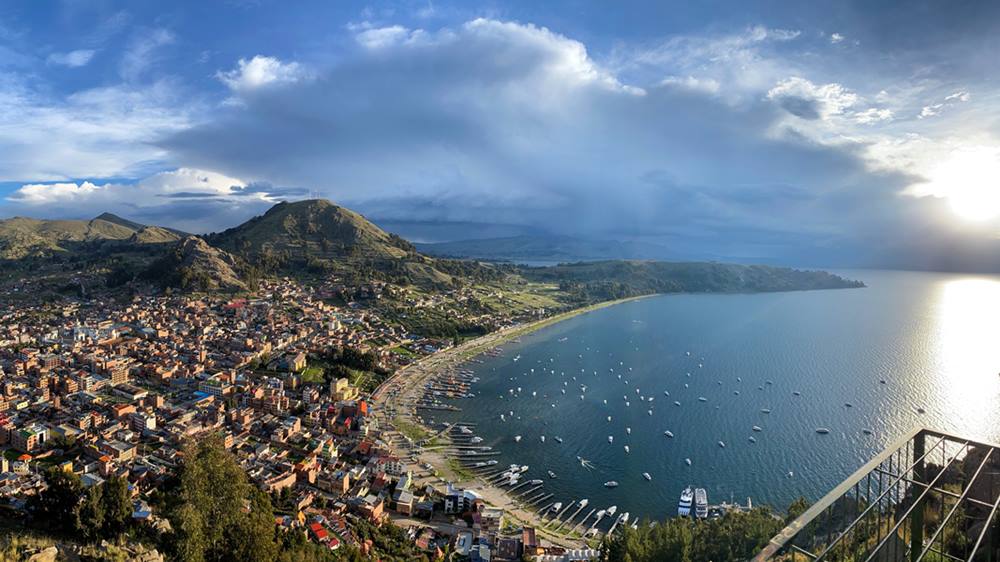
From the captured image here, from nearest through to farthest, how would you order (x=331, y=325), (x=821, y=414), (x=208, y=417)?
(x=208, y=417)
(x=821, y=414)
(x=331, y=325)

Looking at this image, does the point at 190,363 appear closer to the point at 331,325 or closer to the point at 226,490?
the point at 331,325

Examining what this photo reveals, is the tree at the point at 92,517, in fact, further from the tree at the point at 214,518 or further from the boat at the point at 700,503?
the boat at the point at 700,503

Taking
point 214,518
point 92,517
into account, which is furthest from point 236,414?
point 214,518

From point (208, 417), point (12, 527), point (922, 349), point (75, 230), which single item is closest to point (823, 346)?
point (922, 349)

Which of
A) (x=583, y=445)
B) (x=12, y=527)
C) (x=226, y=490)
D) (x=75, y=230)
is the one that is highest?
(x=75, y=230)

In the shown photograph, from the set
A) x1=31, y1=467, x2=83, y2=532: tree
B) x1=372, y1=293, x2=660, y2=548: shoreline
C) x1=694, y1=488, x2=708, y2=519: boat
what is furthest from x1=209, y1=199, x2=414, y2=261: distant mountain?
x1=694, y1=488, x2=708, y2=519: boat

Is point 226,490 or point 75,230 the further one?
point 75,230

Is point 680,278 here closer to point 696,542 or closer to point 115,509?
point 696,542
